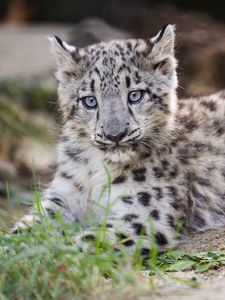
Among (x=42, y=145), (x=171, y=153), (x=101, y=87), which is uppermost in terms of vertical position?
(x=101, y=87)

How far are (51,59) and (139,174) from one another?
7.51 meters

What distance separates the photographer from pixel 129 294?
15.6 ft

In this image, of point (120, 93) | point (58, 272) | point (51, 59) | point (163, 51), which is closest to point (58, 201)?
point (120, 93)

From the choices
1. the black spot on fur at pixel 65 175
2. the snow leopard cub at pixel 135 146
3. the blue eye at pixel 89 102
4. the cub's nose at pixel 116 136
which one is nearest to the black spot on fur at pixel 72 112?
the snow leopard cub at pixel 135 146

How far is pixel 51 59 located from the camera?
13953mm

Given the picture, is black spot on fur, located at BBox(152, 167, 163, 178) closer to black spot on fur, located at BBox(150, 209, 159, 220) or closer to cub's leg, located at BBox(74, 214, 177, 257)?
black spot on fur, located at BBox(150, 209, 159, 220)

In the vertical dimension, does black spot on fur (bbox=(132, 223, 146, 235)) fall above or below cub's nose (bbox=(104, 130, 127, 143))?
below

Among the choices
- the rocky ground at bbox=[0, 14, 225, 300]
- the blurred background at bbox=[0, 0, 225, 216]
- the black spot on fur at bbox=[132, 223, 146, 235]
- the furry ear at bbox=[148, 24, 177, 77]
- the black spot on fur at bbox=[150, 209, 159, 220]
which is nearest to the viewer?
the black spot on fur at bbox=[132, 223, 146, 235]

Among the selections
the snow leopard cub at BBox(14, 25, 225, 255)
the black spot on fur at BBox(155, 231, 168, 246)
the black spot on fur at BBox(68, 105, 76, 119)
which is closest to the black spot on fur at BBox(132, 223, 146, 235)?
the snow leopard cub at BBox(14, 25, 225, 255)

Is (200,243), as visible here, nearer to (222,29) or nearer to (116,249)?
(116,249)

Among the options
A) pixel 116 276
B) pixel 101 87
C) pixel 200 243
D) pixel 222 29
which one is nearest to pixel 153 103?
pixel 101 87

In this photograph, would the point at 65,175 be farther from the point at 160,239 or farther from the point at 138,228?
the point at 160,239

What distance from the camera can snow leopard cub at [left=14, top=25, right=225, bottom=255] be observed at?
650 centimetres

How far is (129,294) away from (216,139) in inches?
112
